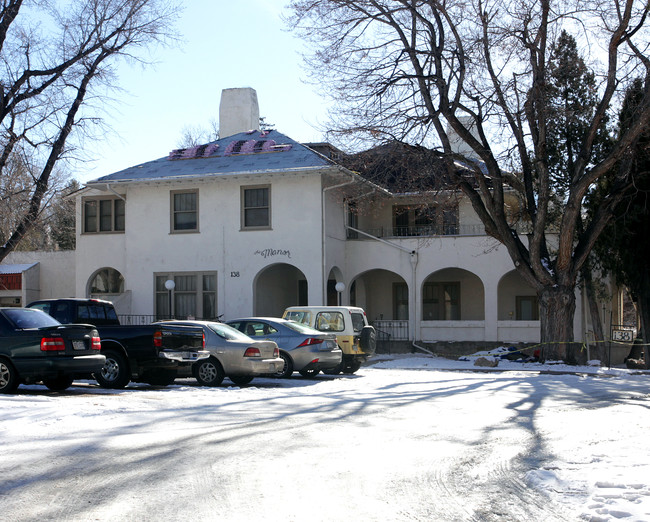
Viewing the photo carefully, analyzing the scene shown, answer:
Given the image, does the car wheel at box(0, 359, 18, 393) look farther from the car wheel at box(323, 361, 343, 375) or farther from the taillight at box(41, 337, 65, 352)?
the car wheel at box(323, 361, 343, 375)

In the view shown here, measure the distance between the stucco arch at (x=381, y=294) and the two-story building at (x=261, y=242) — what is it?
1.48 metres

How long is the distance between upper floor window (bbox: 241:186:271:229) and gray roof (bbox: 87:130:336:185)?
3.08 feet

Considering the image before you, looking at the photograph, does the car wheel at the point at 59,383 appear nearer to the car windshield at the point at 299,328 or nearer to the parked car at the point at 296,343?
the parked car at the point at 296,343

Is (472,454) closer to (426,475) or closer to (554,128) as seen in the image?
(426,475)

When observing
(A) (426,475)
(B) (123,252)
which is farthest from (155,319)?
(A) (426,475)

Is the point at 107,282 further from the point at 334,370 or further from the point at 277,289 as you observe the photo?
the point at 334,370

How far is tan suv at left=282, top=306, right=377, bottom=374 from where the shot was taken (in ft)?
64.0

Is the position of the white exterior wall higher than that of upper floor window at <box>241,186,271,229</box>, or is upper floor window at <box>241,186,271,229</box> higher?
upper floor window at <box>241,186,271,229</box>

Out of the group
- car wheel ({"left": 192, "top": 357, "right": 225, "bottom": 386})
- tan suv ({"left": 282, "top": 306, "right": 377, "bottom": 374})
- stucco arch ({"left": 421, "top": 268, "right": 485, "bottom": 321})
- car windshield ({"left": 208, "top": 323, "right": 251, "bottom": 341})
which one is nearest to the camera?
car wheel ({"left": 192, "top": 357, "right": 225, "bottom": 386})

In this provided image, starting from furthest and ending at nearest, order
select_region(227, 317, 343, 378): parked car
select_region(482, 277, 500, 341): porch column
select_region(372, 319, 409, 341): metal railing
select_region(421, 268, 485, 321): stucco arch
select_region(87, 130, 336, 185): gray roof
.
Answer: select_region(421, 268, 485, 321): stucco arch
select_region(372, 319, 409, 341): metal railing
select_region(482, 277, 500, 341): porch column
select_region(87, 130, 336, 185): gray roof
select_region(227, 317, 343, 378): parked car

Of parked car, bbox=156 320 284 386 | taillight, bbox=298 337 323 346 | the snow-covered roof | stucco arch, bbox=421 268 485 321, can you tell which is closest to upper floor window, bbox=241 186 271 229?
stucco arch, bbox=421 268 485 321

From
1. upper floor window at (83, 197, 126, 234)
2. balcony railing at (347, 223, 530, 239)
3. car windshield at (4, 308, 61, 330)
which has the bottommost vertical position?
car windshield at (4, 308, 61, 330)

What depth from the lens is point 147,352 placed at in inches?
581

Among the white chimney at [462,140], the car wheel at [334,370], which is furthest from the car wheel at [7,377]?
the white chimney at [462,140]
